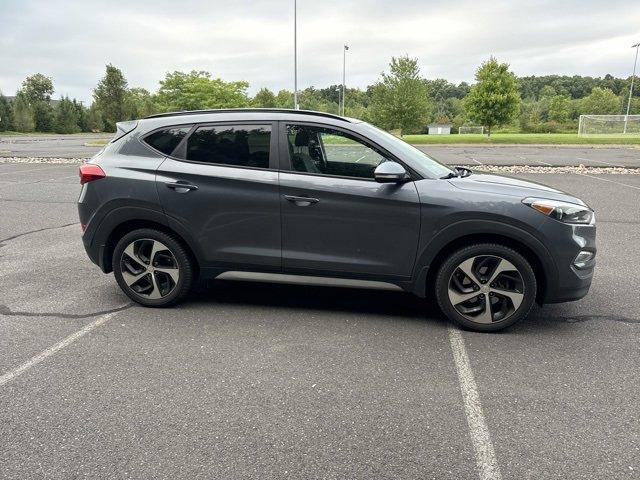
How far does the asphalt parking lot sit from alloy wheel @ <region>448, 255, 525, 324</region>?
0.66ft

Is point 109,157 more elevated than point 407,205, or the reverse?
point 109,157

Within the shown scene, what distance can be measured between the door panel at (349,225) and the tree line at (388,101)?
3372 cm

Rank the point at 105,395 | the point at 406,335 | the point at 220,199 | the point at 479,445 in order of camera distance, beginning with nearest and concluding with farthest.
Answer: the point at 479,445
the point at 105,395
the point at 406,335
the point at 220,199

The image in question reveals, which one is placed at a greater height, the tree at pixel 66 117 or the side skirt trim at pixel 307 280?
the tree at pixel 66 117

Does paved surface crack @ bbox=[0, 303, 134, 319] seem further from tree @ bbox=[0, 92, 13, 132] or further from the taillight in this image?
tree @ bbox=[0, 92, 13, 132]

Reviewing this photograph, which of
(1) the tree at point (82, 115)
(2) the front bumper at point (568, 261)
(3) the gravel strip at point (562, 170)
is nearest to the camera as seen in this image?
(2) the front bumper at point (568, 261)

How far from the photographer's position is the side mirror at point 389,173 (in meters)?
3.76

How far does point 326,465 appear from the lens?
2.42 meters

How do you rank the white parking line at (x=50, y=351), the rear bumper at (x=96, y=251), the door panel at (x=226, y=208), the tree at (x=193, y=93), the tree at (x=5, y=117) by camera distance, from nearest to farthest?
the white parking line at (x=50, y=351)
the door panel at (x=226, y=208)
the rear bumper at (x=96, y=251)
the tree at (x=193, y=93)
the tree at (x=5, y=117)

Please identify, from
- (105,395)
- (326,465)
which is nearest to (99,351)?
(105,395)

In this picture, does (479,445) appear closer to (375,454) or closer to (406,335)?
(375,454)

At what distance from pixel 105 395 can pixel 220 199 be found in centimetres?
177

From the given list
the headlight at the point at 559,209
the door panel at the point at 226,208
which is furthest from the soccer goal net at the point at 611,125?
the door panel at the point at 226,208

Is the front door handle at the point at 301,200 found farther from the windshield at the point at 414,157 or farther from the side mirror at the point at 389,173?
the windshield at the point at 414,157
